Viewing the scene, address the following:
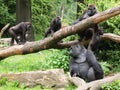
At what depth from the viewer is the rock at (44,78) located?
8.26m

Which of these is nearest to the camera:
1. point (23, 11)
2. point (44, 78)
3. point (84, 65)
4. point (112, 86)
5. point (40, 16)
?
point (112, 86)

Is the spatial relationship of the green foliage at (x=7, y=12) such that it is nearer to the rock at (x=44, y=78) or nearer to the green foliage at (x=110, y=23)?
the green foliage at (x=110, y=23)

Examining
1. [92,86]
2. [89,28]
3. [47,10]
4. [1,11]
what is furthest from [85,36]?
[47,10]

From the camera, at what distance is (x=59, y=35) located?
398 inches

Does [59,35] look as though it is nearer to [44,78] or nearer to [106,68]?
[106,68]

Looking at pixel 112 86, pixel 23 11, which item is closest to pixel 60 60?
pixel 112 86

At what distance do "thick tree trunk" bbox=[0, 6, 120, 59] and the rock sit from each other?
1809 mm

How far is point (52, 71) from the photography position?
27.3 feet

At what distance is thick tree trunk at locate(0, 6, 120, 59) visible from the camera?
30.4 ft

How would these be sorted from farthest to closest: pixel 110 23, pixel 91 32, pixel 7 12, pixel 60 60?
pixel 7 12 → pixel 110 23 → pixel 60 60 → pixel 91 32

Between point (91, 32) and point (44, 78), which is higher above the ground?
point (91, 32)

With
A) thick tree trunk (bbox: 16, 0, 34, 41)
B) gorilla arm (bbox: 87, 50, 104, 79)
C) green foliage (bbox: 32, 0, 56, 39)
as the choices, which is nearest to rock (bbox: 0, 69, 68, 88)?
gorilla arm (bbox: 87, 50, 104, 79)

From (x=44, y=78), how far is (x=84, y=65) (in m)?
1.07

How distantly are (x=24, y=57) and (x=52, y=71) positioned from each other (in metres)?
6.05
